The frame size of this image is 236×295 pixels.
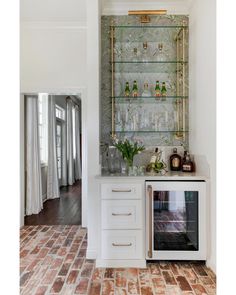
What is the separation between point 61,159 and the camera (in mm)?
7688

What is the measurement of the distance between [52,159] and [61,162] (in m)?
1.58

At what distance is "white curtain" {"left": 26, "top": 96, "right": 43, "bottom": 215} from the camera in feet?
14.5

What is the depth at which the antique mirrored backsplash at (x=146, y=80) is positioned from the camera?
128 inches

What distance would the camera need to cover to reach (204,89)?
2746 mm

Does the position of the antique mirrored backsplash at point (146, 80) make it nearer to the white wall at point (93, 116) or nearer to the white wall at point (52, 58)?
the white wall at point (93, 116)

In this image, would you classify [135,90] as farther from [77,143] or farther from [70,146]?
[77,143]

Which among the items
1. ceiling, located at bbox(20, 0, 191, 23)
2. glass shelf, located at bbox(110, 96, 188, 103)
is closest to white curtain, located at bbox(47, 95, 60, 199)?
ceiling, located at bbox(20, 0, 191, 23)

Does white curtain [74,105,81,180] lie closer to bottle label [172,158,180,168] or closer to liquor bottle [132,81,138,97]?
liquor bottle [132,81,138,97]

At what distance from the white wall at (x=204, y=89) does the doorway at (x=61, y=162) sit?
7.48 ft

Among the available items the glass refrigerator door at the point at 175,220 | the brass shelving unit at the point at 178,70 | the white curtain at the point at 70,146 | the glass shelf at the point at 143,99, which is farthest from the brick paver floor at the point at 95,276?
the white curtain at the point at 70,146
